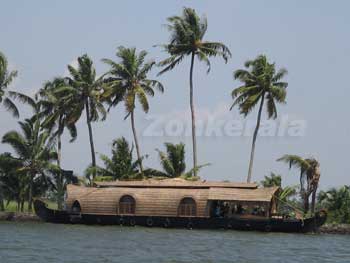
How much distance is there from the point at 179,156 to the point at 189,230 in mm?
7358

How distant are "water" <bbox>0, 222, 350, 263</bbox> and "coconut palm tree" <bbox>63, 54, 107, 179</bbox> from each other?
1049 cm

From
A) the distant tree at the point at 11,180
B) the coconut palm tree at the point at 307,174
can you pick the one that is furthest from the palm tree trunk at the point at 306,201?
the distant tree at the point at 11,180

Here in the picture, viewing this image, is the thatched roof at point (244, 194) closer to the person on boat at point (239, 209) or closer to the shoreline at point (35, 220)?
the person on boat at point (239, 209)

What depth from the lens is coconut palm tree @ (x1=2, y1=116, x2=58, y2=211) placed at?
41375 millimetres

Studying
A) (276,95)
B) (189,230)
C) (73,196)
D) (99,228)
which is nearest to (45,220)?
(73,196)

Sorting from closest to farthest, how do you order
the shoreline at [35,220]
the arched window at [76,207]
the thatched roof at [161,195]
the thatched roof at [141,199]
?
1. the thatched roof at [161,195]
2. the thatched roof at [141,199]
3. the arched window at [76,207]
4. the shoreline at [35,220]

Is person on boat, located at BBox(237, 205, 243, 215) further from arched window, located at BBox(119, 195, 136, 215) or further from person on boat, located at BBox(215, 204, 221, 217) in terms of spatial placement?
arched window, located at BBox(119, 195, 136, 215)

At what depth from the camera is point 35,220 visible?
1507 inches

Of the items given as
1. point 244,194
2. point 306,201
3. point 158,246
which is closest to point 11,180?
point 244,194

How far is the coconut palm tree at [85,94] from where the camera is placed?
41.8 m

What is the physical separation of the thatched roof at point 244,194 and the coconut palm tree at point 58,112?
39.0 feet

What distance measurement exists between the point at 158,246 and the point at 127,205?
11.3 metres

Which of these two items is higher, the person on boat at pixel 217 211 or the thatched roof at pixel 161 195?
the thatched roof at pixel 161 195

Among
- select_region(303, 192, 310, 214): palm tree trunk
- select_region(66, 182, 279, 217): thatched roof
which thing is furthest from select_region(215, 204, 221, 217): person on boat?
select_region(303, 192, 310, 214): palm tree trunk
